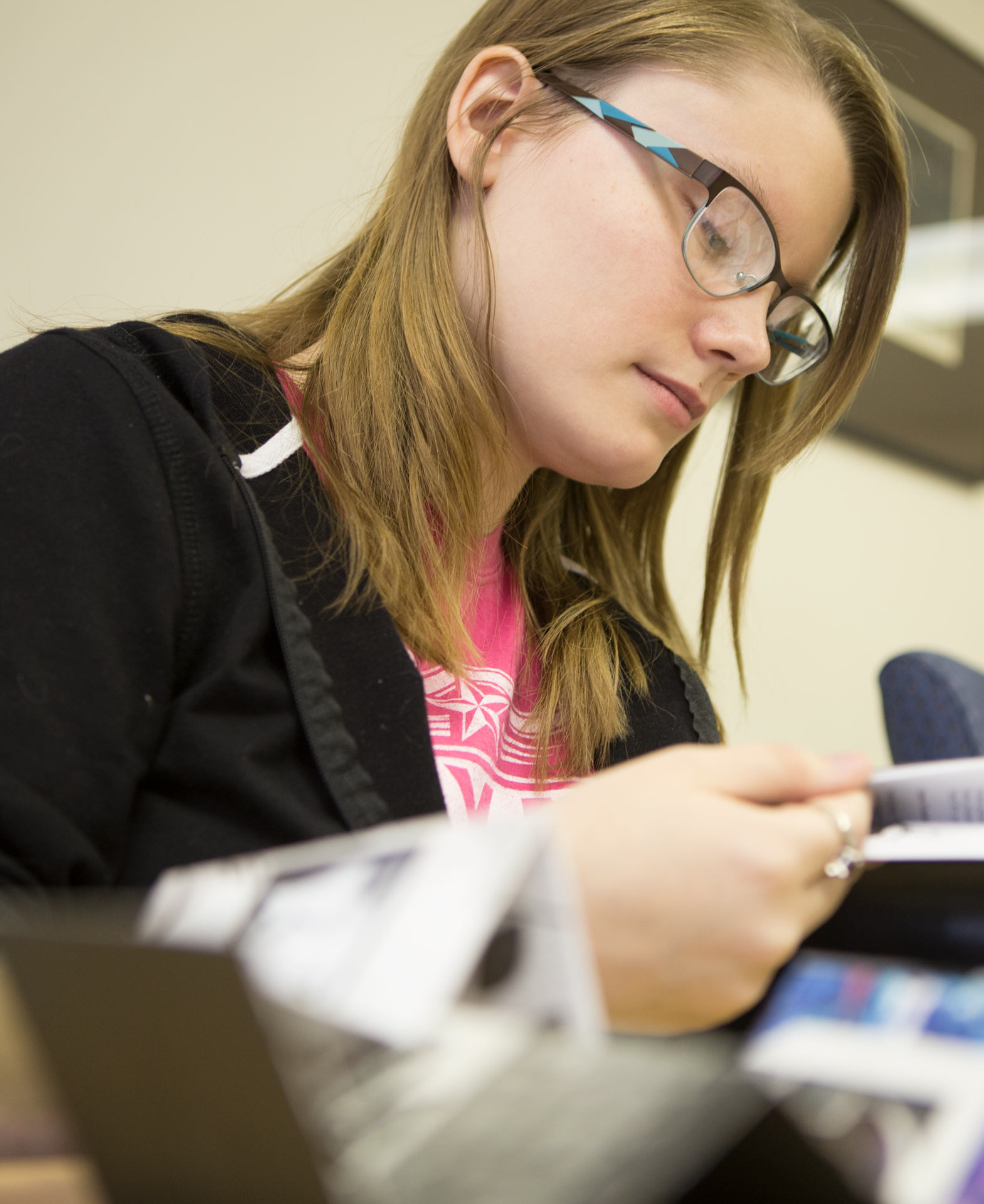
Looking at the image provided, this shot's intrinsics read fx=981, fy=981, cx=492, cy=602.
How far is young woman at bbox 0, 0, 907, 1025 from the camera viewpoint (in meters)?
0.41

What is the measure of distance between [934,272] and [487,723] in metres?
1.07

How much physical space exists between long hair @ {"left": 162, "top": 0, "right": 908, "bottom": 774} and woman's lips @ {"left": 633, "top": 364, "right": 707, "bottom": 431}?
10 cm

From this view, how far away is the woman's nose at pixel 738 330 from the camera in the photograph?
2.02ft

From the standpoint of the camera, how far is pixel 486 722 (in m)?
0.60

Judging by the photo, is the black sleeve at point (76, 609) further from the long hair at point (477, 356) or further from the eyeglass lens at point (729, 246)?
the eyeglass lens at point (729, 246)

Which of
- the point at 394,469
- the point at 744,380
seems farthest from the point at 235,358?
the point at 744,380

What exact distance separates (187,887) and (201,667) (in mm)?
250

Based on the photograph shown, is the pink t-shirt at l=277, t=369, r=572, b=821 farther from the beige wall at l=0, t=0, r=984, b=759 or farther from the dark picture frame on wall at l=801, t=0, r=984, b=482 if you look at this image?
the dark picture frame on wall at l=801, t=0, r=984, b=482

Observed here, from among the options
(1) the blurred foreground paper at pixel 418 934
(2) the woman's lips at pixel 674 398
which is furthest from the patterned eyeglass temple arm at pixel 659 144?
(1) the blurred foreground paper at pixel 418 934

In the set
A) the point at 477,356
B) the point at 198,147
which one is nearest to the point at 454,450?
the point at 477,356

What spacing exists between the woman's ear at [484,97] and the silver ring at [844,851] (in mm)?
463

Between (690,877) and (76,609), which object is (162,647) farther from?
(690,877)

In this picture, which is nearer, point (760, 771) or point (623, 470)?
point (760, 771)

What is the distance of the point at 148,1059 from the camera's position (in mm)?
200
